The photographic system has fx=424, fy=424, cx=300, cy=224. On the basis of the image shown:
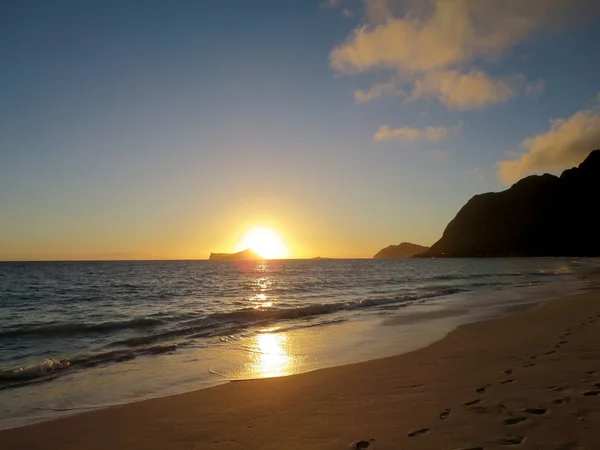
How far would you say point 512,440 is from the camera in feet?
15.4

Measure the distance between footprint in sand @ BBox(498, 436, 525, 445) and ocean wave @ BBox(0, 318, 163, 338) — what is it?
54.9ft

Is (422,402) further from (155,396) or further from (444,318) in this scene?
(444,318)

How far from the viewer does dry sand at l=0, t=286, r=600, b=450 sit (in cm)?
505

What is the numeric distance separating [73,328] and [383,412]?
16430mm

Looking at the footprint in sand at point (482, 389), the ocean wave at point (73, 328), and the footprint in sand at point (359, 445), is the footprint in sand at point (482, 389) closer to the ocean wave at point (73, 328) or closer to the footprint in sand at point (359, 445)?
the footprint in sand at point (359, 445)

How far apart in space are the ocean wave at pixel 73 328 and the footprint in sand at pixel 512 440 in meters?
16.7

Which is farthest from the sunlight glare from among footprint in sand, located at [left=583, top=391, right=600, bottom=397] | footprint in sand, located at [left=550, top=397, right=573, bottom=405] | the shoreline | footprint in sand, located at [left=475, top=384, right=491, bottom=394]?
footprint in sand, located at [left=583, top=391, right=600, bottom=397]

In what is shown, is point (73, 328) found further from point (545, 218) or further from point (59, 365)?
point (545, 218)

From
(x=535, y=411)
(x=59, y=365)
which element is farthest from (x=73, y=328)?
(x=535, y=411)

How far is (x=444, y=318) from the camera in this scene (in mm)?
18984

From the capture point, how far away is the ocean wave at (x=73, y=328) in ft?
57.2

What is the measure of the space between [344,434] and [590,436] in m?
2.74

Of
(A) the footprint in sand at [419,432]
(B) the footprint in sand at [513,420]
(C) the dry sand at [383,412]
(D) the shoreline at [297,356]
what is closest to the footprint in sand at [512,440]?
(C) the dry sand at [383,412]

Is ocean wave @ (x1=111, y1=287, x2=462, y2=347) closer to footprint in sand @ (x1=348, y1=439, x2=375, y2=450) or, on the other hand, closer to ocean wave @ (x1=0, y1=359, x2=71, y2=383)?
ocean wave @ (x1=0, y1=359, x2=71, y2=383)
